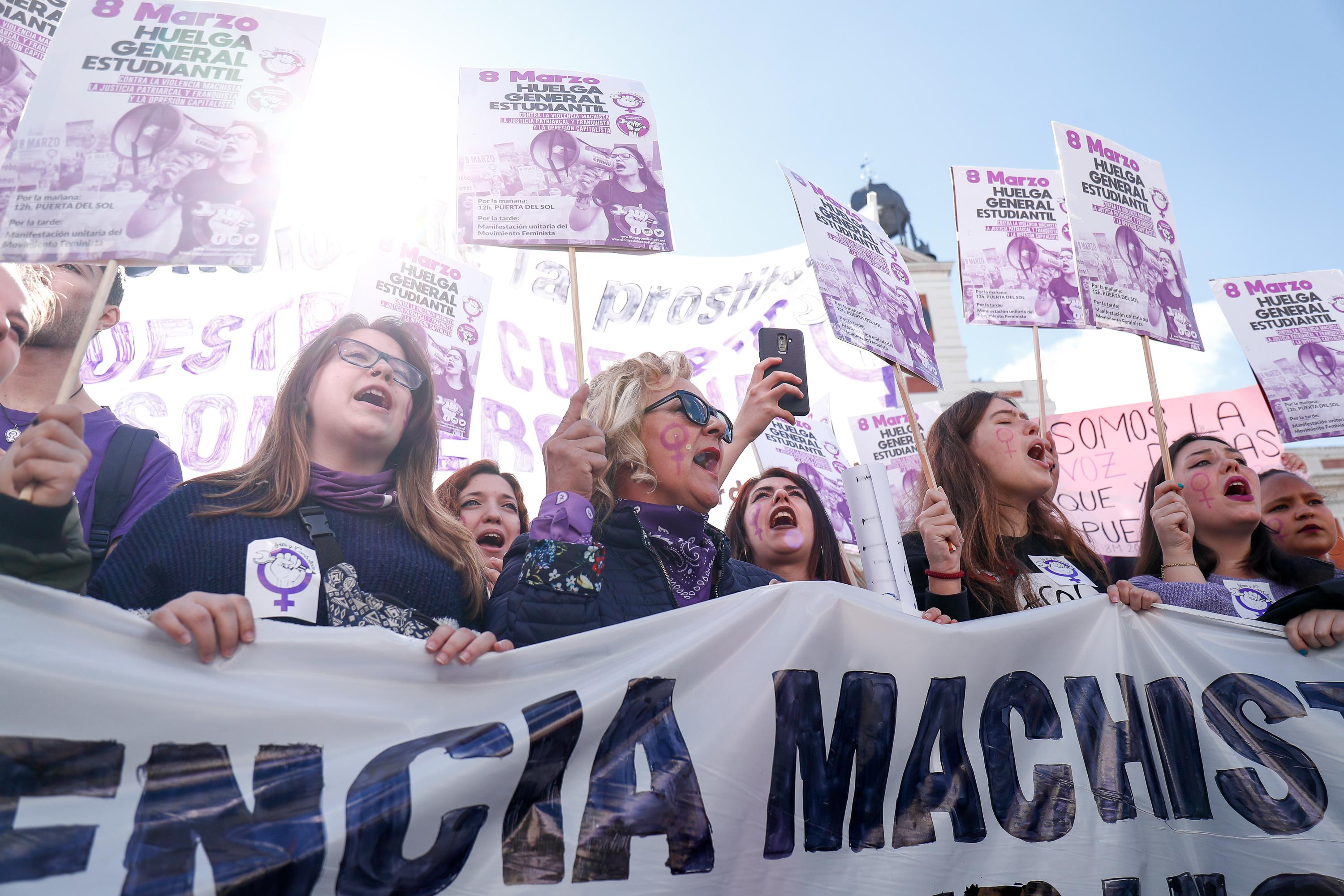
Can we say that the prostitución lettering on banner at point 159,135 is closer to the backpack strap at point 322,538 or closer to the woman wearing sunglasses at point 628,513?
the backpack strap at point 322,538

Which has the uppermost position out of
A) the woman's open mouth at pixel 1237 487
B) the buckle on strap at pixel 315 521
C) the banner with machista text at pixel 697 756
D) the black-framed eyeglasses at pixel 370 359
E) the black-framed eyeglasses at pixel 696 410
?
the black-framed eyeglasses at pixel 370 359

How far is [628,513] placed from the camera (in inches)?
102

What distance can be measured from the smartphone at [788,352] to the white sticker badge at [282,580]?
138 centimetres

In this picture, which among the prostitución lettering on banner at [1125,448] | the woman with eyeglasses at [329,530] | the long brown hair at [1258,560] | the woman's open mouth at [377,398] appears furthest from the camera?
the prostitución lettering on banner at [1125,448]

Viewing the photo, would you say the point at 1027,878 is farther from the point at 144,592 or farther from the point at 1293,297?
the point at 1293,297

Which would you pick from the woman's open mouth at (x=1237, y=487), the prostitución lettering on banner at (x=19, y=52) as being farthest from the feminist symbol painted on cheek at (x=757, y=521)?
the prostitución lettering on banner at (x=19, y=52)

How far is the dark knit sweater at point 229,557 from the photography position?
2.15m

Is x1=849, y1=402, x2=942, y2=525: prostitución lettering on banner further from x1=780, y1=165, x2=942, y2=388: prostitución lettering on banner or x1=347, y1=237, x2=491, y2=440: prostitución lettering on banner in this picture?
x1=347, y1=237, x2=491, y2=440: prostitución lettering on banner

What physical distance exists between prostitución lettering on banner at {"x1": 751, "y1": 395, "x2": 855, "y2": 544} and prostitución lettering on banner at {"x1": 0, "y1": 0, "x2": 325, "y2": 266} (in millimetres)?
2799

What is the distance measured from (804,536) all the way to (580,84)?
1.91 meters

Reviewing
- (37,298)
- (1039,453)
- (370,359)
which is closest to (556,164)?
(370,359)

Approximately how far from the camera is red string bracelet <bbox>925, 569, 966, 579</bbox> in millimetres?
2787

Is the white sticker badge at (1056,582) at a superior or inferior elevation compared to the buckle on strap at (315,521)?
inferior

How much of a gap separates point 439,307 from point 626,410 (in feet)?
4.90
